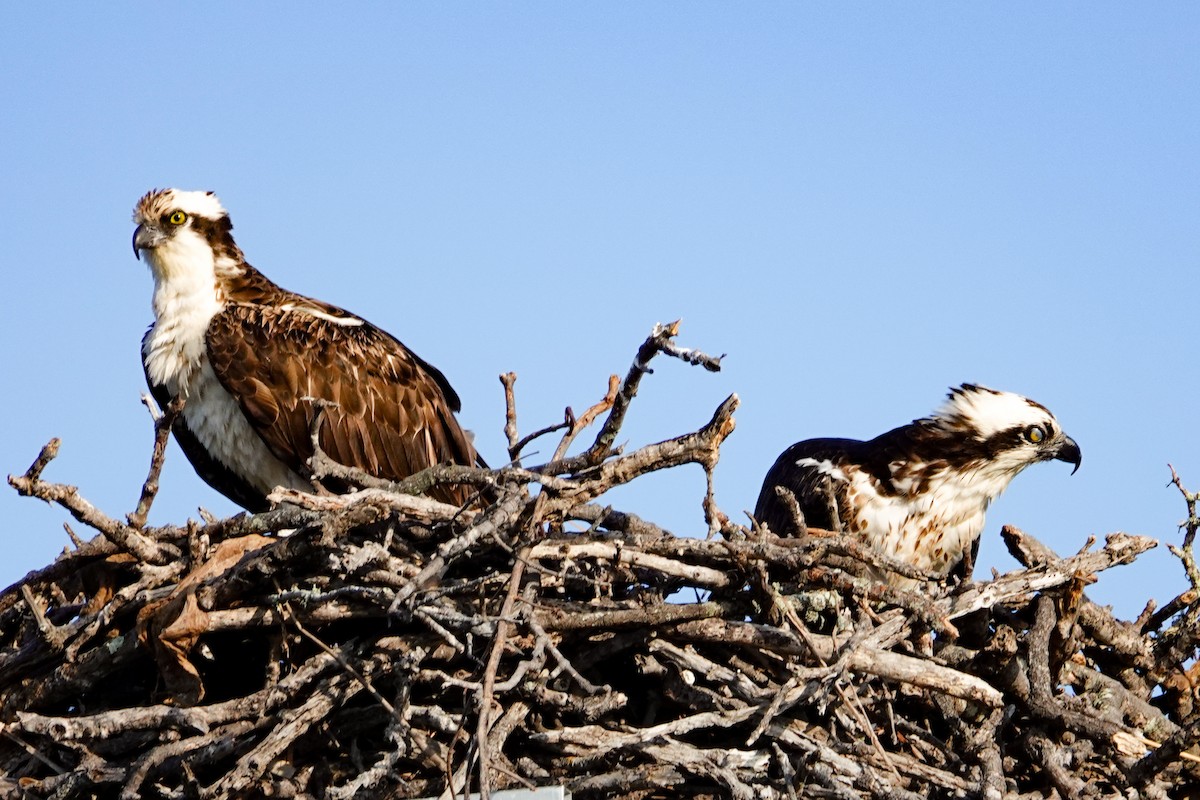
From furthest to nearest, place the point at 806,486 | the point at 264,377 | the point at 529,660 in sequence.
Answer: the point at 806,486
the point at 264,377
the point at 529,660

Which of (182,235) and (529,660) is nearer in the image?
(529,660)

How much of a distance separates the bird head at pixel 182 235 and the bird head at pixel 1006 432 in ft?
11.7

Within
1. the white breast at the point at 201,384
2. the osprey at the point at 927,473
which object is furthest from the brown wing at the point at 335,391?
the osprey at the point at 927,473

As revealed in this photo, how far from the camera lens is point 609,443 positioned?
16.7ft

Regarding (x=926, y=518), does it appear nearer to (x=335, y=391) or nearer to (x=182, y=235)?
(x=335, y=391)

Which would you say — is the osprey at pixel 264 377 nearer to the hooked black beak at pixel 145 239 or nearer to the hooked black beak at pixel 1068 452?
the hooked black beak at pixel 145 239

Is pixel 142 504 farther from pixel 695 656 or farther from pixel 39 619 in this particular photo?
pixel 695 656

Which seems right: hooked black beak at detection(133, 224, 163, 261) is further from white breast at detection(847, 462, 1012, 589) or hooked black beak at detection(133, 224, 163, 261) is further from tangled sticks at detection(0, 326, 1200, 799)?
white breast at detection(847, 462, 1012, 589)

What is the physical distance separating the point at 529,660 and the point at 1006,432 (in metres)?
3.35

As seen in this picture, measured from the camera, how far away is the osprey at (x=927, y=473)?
6.99 m

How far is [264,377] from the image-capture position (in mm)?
6711

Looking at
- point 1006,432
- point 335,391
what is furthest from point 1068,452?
point 335,391

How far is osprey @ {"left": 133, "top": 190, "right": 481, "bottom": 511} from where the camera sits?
6.71 meters

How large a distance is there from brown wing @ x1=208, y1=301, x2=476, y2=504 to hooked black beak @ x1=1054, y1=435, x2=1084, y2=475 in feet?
9.44
